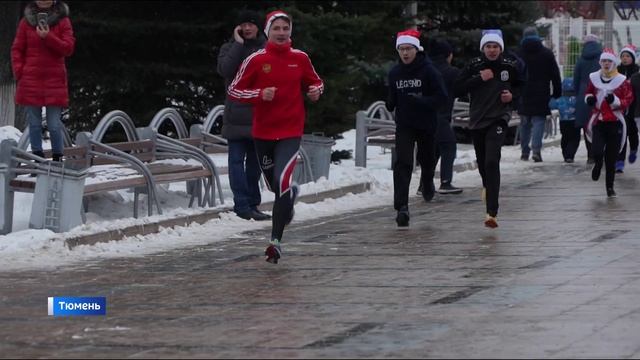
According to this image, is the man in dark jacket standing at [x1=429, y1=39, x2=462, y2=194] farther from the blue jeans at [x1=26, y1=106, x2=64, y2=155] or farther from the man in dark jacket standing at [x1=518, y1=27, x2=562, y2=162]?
the blue jeans at [x1=26, y1=106, x2=64, y2=155]

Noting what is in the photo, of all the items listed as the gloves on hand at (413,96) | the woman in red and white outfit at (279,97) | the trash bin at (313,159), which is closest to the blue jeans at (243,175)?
the gloves on hand at (413,96)

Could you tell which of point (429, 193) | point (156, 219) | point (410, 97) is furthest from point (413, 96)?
point (156, 219)

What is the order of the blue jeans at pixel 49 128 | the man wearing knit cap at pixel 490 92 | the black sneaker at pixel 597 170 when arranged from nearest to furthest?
the blue jeans at pixel 49 128, the man wearing knit cap at pixel 490 92, the black sneaker at pixel 597 170

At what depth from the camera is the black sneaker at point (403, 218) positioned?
1482cm

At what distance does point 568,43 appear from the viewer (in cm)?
3984

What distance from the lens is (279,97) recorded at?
39.9 feet

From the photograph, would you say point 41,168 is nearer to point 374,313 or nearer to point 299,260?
point 299,260

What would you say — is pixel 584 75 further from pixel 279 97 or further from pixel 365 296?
pixel 365 296

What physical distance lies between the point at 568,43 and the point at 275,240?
28840mm

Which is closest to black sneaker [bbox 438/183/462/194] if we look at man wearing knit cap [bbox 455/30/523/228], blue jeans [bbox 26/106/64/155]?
man wearing knit cap [bbox 455/30/523/228]

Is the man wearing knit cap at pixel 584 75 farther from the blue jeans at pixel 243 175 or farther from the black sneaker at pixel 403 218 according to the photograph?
the blue jeans at pixel 243 175

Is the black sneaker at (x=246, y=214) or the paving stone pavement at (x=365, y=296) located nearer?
the paving stone pavement at (x=365, y=296)

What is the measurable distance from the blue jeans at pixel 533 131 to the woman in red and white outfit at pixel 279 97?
40.3ft

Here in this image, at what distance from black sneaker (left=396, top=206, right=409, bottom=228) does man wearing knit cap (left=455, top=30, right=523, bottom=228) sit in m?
0.74
